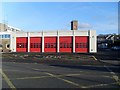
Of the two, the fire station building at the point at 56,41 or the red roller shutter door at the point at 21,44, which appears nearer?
the fire station building at the point at 56,41

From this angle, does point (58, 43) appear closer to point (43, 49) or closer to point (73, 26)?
point (43, 49)

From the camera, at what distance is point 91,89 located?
10.4 metres

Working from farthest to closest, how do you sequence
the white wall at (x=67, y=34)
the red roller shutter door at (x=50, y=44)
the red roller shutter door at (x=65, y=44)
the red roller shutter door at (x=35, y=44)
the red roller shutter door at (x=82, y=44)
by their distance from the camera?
the red roller shutter door at (x=35, y=44), the red roller shutter door at (x=50, y=44), the red roller shutter door at (x=65, y=44), the red roller shutter door at (x=82, y=44), the white wall at (x=67, y=34)

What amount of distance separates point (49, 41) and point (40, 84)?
62222 millimetres

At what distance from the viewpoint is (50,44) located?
73188mm

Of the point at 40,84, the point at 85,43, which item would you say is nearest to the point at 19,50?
the point at 85,43

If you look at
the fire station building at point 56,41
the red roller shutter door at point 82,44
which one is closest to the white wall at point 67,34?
the fire station building at point 56,41

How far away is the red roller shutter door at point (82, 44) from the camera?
69.7 metres

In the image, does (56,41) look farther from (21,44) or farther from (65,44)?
A: (21,44)

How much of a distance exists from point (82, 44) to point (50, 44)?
340 inches

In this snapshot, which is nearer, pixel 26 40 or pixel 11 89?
pixel 11 89

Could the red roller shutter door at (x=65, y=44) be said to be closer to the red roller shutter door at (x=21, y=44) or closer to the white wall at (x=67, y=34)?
the white wall at (x=67, y=34)

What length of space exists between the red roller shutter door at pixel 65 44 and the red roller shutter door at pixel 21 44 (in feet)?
32.8

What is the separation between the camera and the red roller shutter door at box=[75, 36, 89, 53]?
69.7m
